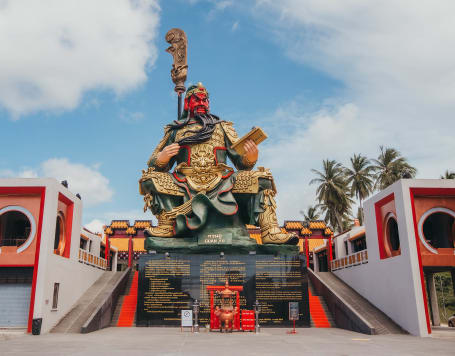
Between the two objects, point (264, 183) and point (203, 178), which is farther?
point (203, 178)

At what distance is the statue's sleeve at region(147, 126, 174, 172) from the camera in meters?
17.5

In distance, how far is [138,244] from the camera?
89.8ft

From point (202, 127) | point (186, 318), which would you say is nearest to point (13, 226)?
point (186, 318)

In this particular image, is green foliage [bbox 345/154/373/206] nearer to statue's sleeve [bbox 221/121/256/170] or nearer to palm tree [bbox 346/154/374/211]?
palm tree [bbox 346/154/374/211]

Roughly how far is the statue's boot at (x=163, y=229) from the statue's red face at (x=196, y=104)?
4.81 m

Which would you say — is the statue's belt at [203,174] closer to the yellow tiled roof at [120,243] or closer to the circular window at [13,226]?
the circular window at [13,226]

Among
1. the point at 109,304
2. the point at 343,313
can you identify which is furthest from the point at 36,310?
the point at 343,313

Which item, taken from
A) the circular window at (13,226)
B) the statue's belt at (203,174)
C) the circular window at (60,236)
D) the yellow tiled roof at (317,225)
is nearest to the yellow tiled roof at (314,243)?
the yellow tiled roof at (317,225)

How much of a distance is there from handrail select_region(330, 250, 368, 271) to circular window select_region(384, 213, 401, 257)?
51.0 inches

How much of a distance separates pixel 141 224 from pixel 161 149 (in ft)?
37.0

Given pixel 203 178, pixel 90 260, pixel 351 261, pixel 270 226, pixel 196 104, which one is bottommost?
pixel 351 261

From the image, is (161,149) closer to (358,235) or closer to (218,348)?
(358,235)

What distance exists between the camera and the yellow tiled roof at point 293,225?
28641mm

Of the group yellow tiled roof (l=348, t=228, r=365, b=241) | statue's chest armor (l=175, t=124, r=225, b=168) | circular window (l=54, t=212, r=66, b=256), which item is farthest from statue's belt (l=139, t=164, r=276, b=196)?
yellow tiled roof (l=348, t=228, r=365, b=241)
